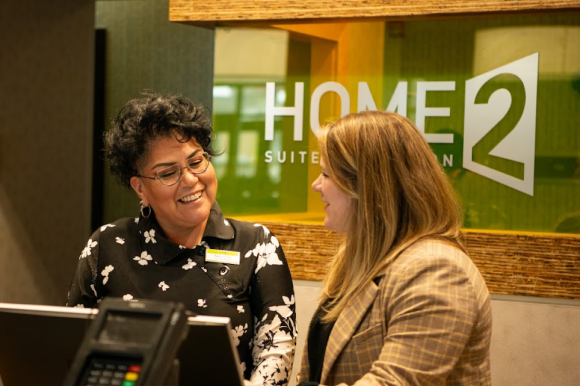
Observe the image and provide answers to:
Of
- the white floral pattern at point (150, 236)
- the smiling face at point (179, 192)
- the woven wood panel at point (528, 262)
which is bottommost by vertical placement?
the woven wood panel at point (528, 262)

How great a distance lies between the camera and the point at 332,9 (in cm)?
366

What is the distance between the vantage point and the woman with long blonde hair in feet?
5.21

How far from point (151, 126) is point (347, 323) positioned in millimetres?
1034

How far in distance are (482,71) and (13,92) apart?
284 cm

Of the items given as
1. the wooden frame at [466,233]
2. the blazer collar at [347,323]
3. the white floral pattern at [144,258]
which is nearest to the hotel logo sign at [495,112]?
the wooden frame at [466,233]

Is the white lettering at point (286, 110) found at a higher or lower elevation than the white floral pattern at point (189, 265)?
higher

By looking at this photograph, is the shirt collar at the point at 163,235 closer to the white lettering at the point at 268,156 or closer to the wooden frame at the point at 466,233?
the wooden frame at the point at 466,233

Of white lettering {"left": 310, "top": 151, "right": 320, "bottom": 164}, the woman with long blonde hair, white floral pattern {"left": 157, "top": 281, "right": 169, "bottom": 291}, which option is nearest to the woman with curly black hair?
white floral pattern {"left": 157, "top": 281, "right": 169, "bottom": 291}

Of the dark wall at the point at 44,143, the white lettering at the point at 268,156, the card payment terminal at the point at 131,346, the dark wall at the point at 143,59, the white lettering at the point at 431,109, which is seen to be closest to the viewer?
the card payment terminal at the point at 131,346

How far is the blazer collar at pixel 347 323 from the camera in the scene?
69.1 inches

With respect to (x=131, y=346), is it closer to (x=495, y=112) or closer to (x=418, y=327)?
(x=418, y=327)

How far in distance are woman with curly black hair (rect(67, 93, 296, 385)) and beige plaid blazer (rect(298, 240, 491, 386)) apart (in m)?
0.55

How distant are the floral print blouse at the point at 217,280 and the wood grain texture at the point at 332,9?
5.40 feet

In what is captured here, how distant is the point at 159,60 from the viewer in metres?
5.09
